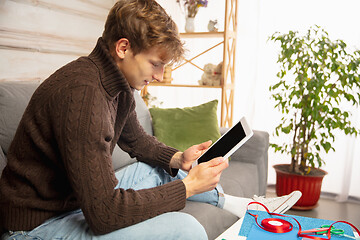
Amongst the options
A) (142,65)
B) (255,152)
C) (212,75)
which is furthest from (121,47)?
(212,75)

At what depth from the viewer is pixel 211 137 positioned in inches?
84.7

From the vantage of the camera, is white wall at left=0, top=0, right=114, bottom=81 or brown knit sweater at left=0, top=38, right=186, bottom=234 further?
white wall at left=0, top=0, right=114, bottom=81

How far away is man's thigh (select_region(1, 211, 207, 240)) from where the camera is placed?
95 cm

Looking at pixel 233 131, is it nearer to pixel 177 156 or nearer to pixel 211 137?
pixel 177 156

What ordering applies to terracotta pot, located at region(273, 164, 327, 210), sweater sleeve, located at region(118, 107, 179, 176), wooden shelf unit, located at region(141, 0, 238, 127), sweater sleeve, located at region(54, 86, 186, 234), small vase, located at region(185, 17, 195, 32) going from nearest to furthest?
sweater sleeve, located at region(54, 86, 186, 234) < sweater sleeve, located at region(118, 107, 179, 176) < terracotta pot, located at region(273, 164, 327, 210) < wooden shelf unit, located at region(141, 0, 238, 127) < small vase, located at region(185, 17, 195, 32)

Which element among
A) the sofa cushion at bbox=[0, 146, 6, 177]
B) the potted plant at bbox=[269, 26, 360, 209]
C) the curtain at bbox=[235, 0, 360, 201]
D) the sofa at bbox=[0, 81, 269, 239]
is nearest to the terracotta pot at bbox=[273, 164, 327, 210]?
the potted plant at bbox=[269, 26, 360, 209]

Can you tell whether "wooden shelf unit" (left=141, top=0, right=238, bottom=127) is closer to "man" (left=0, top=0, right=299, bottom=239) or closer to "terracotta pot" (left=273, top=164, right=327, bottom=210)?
"terracotta pot" (left=273, top=164, right=327, bottom=210)

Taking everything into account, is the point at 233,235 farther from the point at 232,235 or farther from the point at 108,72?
the point at 108,72

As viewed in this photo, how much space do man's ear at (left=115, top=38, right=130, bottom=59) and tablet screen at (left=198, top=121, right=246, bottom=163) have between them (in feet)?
1.39

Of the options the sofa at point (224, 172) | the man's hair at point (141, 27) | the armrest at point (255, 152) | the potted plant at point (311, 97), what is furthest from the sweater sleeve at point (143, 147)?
the potted plant at point (311, 97)

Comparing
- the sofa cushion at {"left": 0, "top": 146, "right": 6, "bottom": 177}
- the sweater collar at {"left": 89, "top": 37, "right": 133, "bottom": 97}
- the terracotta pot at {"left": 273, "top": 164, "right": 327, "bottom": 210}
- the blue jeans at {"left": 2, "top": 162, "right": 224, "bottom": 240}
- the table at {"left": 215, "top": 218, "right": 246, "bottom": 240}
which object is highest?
the sweater collar at {"left": 89, "top": 37, "right": 133, "bottom": 97}

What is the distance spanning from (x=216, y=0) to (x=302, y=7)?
674 millimetres

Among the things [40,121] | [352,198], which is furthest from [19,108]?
[352,198]

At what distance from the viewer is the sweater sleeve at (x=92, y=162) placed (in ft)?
2.93
